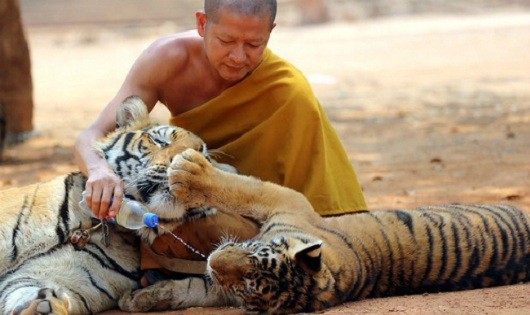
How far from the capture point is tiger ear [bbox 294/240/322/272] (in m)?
3.27

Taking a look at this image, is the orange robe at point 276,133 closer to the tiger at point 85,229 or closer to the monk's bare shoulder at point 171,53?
the monk's bare shoulder at point 171,53

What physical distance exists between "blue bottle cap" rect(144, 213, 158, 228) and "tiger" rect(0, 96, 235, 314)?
0.18 feet

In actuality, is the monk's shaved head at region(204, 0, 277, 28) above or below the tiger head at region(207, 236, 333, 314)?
above

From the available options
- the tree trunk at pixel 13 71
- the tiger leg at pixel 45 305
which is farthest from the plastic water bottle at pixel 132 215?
the tree trunk at pixel 13 71

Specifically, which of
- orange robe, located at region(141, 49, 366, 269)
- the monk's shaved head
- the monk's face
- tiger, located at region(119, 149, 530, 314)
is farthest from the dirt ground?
the monk's shaved head

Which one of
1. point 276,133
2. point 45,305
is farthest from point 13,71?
point 45,305

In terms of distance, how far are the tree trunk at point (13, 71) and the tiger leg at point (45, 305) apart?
18.1 ft

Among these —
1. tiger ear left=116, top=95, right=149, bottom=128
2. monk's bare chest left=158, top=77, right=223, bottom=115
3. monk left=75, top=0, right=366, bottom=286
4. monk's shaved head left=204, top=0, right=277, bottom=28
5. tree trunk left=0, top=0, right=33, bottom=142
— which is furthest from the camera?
tree trunk left=0, top=0, right=33, bottom=142

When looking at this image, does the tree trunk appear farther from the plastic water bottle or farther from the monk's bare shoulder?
the plastic water bottle

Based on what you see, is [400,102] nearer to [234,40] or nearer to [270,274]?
[234,40]

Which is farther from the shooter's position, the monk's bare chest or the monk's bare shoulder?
the monk's bare chest

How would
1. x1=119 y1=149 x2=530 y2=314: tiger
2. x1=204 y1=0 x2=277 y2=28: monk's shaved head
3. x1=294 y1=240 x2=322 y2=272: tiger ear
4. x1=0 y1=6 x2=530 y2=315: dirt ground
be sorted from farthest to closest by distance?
x1=0 y1=6 x2=530 y2=315: dirt ground
x1=204 y1=0 x2=277 y2=28: monk's shaved head
x1=119 y1=149 x2=530 y2=314: tiger
x1=294 y1=240 x2=322 y2=272: tiger ear

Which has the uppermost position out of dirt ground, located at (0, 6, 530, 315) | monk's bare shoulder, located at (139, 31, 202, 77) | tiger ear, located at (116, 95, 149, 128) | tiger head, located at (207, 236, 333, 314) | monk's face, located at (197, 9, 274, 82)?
monk's face, located at (197, 9, 274, 82)

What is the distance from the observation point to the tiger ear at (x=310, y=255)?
327cm
